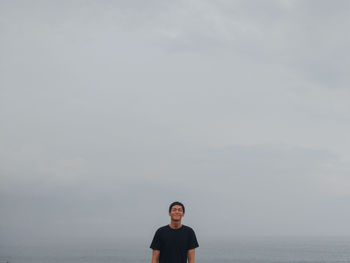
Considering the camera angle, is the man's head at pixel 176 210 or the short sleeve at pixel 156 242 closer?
the man's head at pixel 176 210

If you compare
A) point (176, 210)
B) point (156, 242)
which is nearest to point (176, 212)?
point (176, 210)

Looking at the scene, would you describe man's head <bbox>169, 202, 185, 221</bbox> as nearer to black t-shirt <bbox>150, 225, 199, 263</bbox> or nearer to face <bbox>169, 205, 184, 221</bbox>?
face <bbox>169, 205, 184, 221</bbox>

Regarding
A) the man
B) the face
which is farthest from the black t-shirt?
the face

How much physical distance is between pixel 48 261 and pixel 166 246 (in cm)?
12017

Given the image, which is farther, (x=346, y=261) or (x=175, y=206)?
(x=346, y=261)

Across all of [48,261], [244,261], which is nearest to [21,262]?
[48,261]

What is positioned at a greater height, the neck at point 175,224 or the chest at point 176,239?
the neck at point 175,224

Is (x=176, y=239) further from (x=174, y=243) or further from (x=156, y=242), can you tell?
(x=156, y=242)

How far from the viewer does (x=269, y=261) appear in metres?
114

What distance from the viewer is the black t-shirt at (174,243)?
6797 millimetres

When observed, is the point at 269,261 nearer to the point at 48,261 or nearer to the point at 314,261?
the point at 314,261

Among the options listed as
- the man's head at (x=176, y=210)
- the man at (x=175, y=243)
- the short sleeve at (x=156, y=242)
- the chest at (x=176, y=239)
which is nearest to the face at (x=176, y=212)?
the man's head at (x=176, y=210)

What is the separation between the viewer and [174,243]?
22.3 feet

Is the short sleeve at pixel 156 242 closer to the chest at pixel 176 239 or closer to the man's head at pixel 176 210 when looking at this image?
the chest at pixel 176 239
